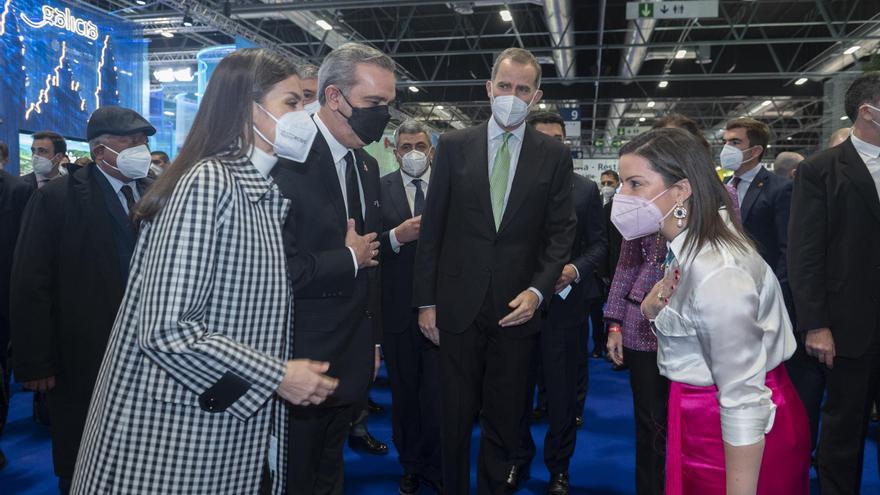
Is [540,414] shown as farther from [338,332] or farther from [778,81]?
[778,81]

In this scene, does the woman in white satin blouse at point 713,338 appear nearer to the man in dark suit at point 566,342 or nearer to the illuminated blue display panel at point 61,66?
the man in dark suit at point 566,342

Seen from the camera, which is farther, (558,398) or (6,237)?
(6,237)

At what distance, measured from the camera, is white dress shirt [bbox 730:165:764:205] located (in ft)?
12.6

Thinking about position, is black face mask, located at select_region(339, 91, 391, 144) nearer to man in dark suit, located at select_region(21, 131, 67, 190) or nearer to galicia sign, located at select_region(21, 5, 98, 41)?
man in dark suit, located at select_region(21, 131, 67, 190)

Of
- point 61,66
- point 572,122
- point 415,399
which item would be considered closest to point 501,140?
point 415,399

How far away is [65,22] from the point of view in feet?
27.2

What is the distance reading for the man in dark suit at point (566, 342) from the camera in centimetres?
350

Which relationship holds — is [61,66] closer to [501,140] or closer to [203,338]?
[501,140]

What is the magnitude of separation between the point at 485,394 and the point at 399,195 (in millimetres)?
1403

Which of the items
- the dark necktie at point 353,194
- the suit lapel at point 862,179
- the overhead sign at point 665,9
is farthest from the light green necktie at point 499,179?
the overhead sign at point 665,9

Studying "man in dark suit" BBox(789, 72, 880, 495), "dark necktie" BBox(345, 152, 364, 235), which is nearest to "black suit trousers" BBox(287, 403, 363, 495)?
"dark necktie" BBox(345, 152, 364, 235)

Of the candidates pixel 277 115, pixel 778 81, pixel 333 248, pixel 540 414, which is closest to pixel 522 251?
pixel 333 248

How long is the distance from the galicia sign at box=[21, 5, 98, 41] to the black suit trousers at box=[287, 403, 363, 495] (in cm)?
761

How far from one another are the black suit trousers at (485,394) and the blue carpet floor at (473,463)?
37.7 inches
